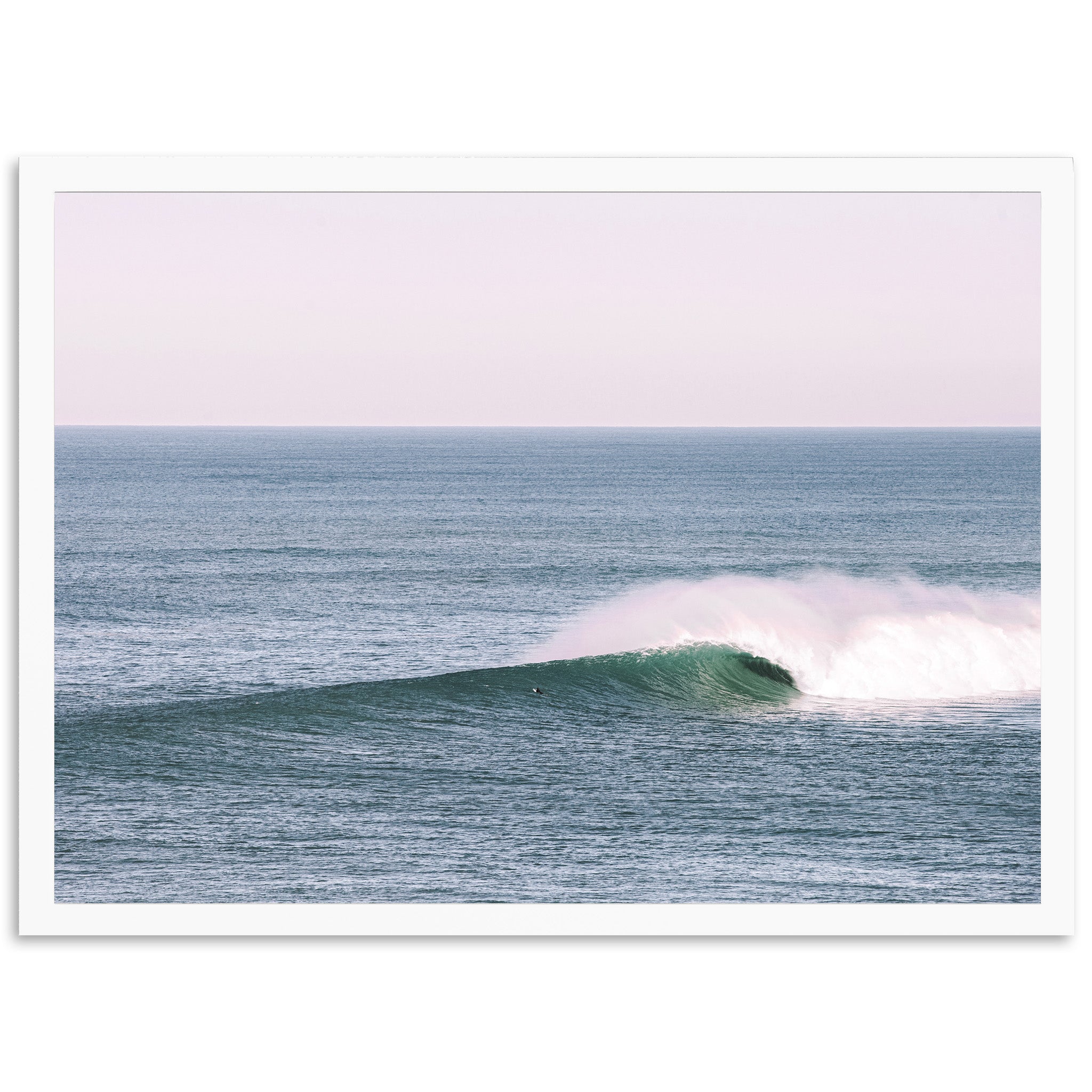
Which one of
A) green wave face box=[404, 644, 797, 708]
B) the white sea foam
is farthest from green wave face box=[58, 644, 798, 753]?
the white sea foam

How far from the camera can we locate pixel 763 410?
25797 millimetres

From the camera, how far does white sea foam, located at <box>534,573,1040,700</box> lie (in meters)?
18.1

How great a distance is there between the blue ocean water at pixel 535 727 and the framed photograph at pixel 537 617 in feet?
0.25

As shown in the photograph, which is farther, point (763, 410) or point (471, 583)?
point (471, 583)

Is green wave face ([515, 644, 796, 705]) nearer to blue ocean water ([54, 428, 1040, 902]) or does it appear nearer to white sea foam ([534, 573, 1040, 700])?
blue ocean water ([54, 428, 1040, 902])

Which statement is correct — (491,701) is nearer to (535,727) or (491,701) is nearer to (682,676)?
A: (535,727)

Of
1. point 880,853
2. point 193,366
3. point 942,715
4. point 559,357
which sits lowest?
point 880,853

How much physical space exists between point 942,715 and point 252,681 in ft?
37.2

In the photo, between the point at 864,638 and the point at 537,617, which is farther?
the point at 537,617

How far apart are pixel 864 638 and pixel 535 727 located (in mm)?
5480

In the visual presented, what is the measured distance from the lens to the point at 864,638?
19.8 m

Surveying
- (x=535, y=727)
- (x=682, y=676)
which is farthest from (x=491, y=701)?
(x=682, y=676)
